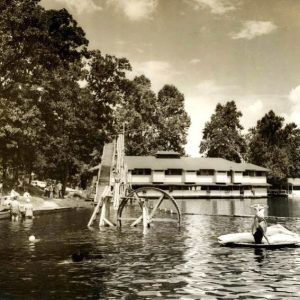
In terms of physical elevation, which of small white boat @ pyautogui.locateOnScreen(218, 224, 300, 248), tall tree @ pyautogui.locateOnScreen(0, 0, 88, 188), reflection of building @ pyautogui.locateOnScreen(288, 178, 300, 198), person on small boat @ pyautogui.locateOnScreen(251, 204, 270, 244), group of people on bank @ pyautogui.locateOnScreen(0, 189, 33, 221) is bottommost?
small white boat @ pyautogui.locateOnScreen(218, 224, 300, 248)

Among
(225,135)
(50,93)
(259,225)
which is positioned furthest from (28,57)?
(225,135)

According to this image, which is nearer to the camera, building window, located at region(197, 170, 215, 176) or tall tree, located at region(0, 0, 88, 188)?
tall tree, located at region(0, 0, 88, 188)

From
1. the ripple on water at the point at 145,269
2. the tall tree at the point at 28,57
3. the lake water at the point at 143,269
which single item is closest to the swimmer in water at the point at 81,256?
the ripple on water at the point at 145,269

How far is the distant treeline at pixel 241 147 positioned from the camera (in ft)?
366

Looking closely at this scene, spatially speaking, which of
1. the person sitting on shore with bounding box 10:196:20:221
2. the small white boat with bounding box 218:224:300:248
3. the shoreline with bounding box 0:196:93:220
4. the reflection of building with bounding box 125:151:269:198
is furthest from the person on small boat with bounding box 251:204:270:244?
the reflection of building with bounding box 125:151:269:198

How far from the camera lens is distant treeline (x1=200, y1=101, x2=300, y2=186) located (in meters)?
112

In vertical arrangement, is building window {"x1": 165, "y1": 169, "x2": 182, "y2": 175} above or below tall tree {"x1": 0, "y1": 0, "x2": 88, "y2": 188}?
below

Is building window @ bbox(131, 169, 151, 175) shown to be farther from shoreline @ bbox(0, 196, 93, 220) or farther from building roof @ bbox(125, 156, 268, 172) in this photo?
shoreline @ bbox(0, 196, 93, 220)

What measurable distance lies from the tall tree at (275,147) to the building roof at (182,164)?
804cm

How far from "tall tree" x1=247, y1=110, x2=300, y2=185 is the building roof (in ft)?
26.4

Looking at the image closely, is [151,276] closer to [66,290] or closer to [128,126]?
Result: [66,290]

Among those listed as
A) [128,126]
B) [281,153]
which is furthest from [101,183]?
[281,153]

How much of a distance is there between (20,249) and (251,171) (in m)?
85.8

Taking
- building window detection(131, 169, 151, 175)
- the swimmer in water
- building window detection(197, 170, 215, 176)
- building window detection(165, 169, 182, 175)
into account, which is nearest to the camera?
the swimmer in water
